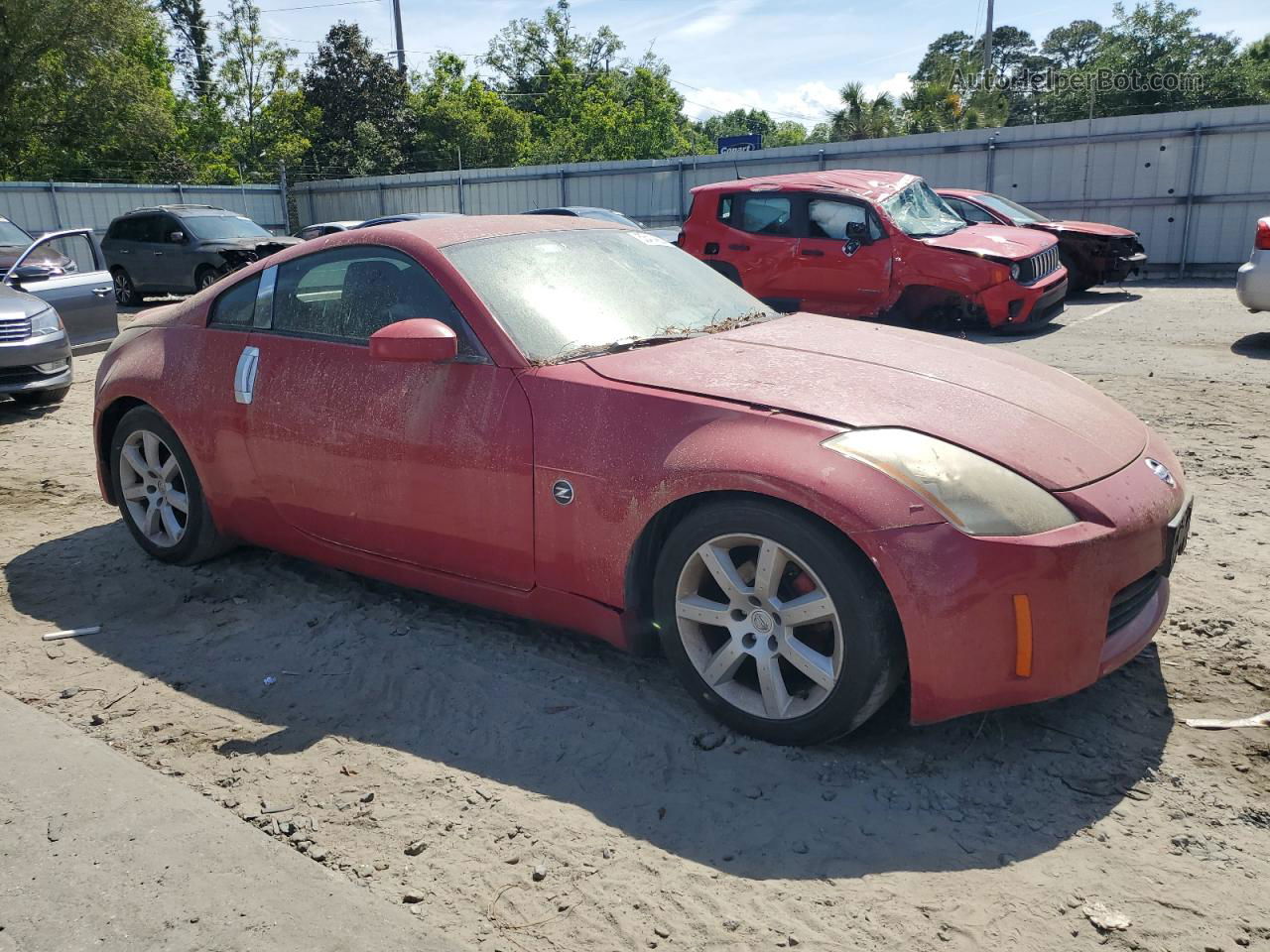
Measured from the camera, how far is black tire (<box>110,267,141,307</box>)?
1775cm

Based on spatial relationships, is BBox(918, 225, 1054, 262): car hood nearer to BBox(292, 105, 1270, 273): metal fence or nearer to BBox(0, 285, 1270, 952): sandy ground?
BBox(0, 285, 1270, 952): sandy ground

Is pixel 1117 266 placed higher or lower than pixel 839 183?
lower

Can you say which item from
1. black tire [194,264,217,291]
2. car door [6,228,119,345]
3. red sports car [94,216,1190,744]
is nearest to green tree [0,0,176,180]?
black tire [194,264,217,291]

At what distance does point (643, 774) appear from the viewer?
2.93 m

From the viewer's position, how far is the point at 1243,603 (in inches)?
151

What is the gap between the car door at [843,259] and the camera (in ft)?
34.7

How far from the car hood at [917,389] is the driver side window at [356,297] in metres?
0.72

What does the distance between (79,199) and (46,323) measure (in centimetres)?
1748

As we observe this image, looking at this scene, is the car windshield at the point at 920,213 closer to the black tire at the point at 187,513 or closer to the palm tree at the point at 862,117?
the black tire at the point at 187,513

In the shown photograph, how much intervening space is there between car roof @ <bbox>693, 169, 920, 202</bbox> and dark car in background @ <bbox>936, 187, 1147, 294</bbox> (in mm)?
2615

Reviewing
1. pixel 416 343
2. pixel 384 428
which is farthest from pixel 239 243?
pixel 416 343

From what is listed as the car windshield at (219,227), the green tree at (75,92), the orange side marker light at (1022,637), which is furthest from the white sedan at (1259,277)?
the green tree at (75,92)

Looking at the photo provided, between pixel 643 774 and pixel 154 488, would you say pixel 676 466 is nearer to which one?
pixel 643 774

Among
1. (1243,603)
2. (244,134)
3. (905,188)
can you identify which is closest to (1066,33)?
(244,134)
